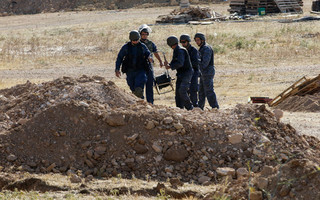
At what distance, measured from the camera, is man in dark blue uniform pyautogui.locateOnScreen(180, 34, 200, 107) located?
434 inches

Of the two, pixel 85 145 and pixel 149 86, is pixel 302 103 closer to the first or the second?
pixel 149 86

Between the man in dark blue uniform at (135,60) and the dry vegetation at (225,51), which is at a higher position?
the man in dark blue uniform at (135,60)

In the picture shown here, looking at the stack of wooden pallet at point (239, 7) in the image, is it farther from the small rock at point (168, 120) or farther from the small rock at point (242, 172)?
the small rock at point (242, 172)

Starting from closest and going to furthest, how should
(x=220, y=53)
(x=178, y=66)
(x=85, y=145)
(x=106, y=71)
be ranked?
1. (x=85, y=145)
2. (x=178, y=66)
3. (x=106, y=71)
4. (x=220, y=53)

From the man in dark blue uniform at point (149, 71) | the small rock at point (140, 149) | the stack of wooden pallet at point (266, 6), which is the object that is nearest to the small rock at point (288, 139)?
the small rock at point (140, 149)

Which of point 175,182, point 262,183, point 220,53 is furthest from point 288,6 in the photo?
point 262,183

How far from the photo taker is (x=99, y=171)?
25.0 feet

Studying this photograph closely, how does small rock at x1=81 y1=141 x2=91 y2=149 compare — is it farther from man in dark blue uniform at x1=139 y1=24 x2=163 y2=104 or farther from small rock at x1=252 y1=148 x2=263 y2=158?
man in dark blue uniform at x1=139 y1=24 x2=163 y2=104

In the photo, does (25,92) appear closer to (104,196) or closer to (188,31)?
(104,196)

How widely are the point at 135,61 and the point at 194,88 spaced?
148 centimetres

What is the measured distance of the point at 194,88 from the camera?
11.4 meters

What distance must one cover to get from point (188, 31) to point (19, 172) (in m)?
22.7

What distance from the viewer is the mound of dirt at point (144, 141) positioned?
7586 millimetres

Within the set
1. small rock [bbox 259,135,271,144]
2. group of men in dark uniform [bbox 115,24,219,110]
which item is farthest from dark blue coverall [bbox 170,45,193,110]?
small rock [bbox 259,135,271,144]
